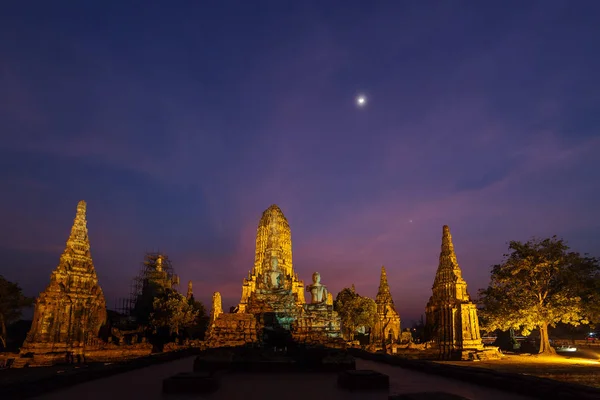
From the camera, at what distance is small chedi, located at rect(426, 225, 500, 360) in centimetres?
3359

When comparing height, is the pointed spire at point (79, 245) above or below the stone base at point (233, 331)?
above

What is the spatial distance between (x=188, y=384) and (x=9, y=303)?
5416 cm

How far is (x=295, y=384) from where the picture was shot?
454 inches

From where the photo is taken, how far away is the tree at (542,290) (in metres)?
34.3

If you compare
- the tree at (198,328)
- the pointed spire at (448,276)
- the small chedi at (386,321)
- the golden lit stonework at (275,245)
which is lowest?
the tree at (198,328)

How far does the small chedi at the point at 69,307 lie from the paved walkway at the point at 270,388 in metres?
25.4

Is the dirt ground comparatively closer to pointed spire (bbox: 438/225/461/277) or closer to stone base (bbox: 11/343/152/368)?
pointed spire (bbox: 438/225/461/277)

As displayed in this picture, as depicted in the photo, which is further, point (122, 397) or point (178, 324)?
point (178, 324)

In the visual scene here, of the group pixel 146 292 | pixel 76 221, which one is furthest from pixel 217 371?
pixel 146 292

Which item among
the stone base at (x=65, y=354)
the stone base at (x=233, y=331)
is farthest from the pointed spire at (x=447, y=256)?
the stone base at (x=65, y=354)

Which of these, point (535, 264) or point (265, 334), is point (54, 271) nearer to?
point (265, 334)

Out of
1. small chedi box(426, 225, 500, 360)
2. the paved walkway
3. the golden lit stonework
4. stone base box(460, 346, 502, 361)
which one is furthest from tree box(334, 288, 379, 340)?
the paved walkway

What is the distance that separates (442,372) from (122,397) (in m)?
9.70

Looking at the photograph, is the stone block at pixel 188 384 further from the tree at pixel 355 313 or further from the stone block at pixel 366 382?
the tree at pixel 355 313
